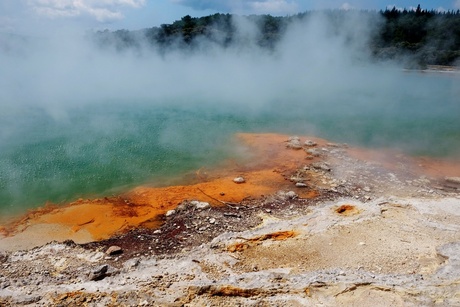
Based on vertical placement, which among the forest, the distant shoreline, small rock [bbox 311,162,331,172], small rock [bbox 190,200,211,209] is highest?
the forest

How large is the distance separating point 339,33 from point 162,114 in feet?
76.6

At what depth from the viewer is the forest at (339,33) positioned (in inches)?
1169

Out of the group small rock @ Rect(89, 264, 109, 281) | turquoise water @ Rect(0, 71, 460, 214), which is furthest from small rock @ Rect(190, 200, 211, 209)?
small rock @ Rect(89, 264, 109, 281)

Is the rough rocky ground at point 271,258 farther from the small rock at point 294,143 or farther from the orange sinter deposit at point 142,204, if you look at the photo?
the small rock at point 294,143

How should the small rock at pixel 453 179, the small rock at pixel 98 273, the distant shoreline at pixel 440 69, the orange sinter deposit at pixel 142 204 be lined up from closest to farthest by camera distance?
the small rock at pixel 98 273
the orange sinter deposit at pixel 142 204
the small rock at pixel 453 179
the distant shoreline at pixel 440 69

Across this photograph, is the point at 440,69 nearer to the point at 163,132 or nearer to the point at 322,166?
the point at 322,166

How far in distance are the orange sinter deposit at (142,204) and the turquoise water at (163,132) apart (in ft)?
1.66

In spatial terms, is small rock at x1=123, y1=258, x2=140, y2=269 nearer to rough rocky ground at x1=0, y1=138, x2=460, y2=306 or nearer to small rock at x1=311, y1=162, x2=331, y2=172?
rough rocky ground at x1=0, y1=138, x2=460, y2=306

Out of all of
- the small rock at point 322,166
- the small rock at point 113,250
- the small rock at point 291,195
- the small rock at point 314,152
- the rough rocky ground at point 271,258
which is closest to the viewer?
the rough rocky ground at point 271,258

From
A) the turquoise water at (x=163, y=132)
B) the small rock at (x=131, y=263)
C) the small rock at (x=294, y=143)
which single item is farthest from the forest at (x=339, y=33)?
the small rock at (x=131, y=263)

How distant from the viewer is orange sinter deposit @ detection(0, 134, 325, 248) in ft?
17.4

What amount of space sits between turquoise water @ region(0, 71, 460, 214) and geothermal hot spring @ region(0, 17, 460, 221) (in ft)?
0.11

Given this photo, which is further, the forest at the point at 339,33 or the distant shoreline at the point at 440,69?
the forest at the point at 339,33

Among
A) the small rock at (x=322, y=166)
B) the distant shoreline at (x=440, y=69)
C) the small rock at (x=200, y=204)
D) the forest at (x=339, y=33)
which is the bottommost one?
the small rock at (x=200, y=204)
